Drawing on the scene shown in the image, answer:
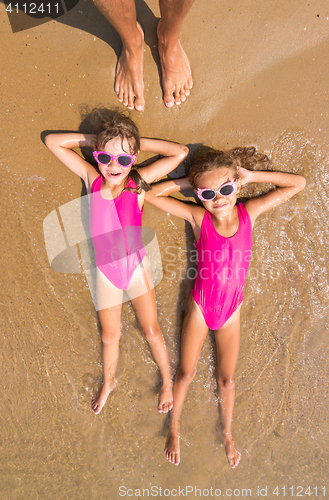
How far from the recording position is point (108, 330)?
9.07 feet

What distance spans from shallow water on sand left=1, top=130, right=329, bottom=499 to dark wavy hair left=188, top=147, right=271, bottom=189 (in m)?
0.54

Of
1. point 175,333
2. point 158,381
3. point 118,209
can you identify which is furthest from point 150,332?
point 118,209

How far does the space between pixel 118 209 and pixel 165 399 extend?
203 centimetres

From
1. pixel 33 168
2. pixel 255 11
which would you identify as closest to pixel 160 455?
pixel 33 168

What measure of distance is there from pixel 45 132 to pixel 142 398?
116 inches

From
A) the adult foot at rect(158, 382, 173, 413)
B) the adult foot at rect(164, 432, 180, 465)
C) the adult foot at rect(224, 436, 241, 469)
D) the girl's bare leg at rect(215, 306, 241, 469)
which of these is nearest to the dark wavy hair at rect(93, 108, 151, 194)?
the girl's bare leg at rect(215, 306, 241, 469)

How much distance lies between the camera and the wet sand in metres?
2.78

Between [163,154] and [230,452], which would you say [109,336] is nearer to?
[230,452]

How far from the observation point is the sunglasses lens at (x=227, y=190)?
245 cm

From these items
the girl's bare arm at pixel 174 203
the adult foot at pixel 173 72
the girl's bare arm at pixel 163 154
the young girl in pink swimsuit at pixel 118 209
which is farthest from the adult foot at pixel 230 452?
the adult foot at pixel 173 72

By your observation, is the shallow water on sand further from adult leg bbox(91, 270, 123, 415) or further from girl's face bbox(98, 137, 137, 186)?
girl's face bbox(98, 137, 137, 186)

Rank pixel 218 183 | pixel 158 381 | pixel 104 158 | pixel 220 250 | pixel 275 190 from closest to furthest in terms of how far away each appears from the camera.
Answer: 1. pixel 104 158
2. pixel 218 183
3. pixel 220 250
4. pixel 275 190
5. pixel 158 381

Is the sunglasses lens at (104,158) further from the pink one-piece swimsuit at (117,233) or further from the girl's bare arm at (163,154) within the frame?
the girl's bare arm at (163,154)

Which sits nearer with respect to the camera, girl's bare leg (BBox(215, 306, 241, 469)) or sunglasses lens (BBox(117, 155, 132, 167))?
sunglasses lens (BBox(117, 155, 132, 167))
